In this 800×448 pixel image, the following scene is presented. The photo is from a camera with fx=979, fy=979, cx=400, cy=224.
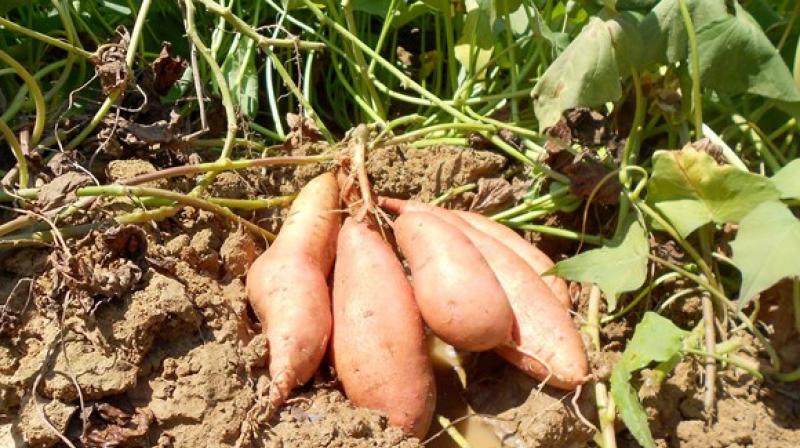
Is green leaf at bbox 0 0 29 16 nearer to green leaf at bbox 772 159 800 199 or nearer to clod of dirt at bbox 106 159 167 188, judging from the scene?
clod of dirt at bbox 106 159 167 188

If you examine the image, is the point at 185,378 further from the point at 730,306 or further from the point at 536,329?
the point at 730,306

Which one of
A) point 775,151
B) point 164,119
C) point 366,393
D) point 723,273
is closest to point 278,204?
point 164,119

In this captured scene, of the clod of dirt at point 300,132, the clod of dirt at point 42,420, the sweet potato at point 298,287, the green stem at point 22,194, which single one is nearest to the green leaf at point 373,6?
the clod of dirt at point 300,132

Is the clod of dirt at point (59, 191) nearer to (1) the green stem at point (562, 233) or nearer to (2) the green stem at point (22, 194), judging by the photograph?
(2) the green stem at point (22, 194)

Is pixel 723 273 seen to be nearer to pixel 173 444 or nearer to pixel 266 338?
pixel 266 338

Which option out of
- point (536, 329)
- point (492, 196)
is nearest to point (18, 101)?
point (492, 196)

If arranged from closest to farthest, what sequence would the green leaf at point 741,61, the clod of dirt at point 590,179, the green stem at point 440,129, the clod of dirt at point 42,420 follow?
the clod of dirt at point 42,420 < the green leaf at point 741,61 < the clod of dirt at point 590,179 < the green stem at point 440,129

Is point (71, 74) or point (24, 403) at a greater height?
point (71, 74)
